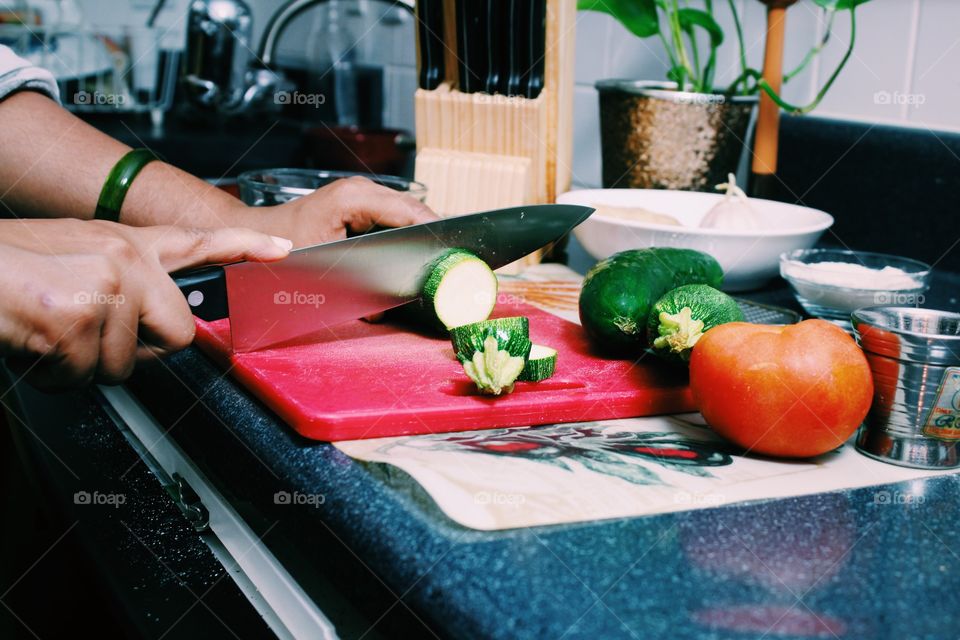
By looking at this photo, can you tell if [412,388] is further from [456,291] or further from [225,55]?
[225,55]

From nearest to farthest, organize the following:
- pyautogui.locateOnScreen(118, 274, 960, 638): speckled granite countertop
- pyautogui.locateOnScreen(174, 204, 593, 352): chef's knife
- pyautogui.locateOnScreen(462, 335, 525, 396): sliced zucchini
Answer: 1. pyautogui.locateOnScreen(118, 274, 960, 638): speckled granite countertop
2. pyautogui.locateOnScreen(462, 335, 525, 396): sliced zucchini
3. pyautogui.locateOnScreen(174, 204, 593, 352): chef's knife

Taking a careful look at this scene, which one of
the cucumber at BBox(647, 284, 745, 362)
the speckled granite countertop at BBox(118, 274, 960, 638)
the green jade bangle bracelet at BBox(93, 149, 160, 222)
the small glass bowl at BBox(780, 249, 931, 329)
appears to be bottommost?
the speckled granite countertop at BBox(118, 274, 960, 638)

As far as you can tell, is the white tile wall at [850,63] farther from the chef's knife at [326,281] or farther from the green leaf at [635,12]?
the chef's knife at [326,281]

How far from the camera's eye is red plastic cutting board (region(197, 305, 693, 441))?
753 millimetres

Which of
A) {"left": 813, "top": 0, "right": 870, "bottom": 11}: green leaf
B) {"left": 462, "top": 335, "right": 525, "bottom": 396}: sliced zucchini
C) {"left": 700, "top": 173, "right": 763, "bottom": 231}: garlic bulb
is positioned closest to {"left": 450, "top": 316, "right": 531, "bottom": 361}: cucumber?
{"left": 462, "top": 335, "right": 525, "bottom": 396}: sliced zucchini

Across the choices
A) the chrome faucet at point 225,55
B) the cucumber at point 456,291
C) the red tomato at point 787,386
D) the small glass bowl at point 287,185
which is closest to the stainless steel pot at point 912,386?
the red tomato at point 787,386

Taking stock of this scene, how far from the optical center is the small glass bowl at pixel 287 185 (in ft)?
4.41

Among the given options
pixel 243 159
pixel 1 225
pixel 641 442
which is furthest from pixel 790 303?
pixel 243 159

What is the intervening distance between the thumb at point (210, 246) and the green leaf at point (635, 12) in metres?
0.80

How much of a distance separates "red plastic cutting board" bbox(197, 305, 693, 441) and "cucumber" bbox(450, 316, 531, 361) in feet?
0.13

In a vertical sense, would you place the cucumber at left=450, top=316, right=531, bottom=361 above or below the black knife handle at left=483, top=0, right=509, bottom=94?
below

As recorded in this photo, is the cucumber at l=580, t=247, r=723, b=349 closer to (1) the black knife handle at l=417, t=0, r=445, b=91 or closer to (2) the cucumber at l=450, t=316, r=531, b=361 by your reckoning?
(2) the cucumber at l=450, t=316, r=531, b=361

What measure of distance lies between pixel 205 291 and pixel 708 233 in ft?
2.01

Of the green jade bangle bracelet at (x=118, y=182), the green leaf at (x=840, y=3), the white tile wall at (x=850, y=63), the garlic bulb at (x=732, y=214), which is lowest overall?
the garlic bulb at (x=732, y=214)
